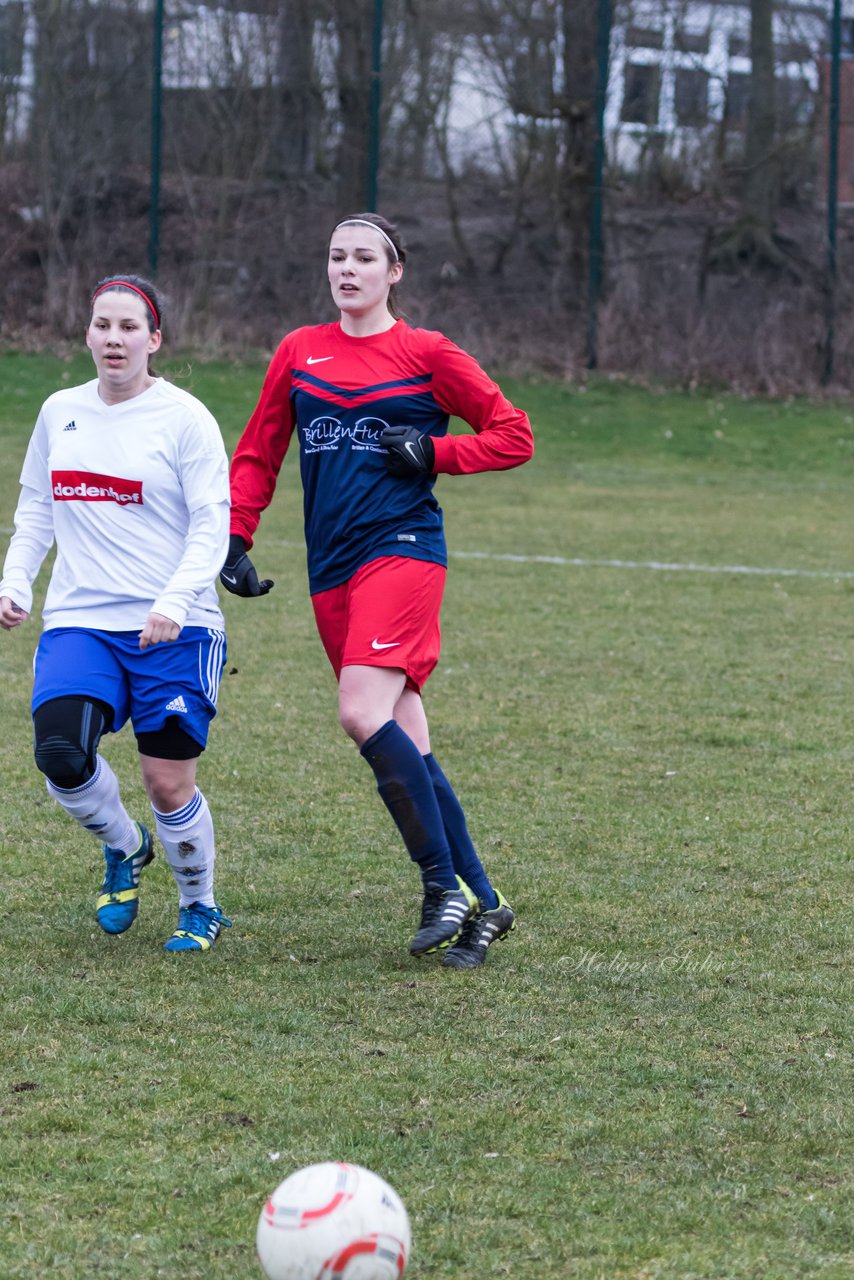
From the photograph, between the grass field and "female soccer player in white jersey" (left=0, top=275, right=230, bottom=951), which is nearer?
the grass field

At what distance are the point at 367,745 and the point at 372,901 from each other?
76cm

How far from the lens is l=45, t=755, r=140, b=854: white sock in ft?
14.6

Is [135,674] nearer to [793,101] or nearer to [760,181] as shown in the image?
[793,101]

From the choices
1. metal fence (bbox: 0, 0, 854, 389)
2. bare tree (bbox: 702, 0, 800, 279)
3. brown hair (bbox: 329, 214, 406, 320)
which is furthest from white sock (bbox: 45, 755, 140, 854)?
bare tree (bbox: 702, 0, 800, 279)

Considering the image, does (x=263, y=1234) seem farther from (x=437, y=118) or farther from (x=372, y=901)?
(x=437, y=118)

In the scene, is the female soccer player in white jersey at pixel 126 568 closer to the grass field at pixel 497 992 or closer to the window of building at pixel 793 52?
the grass field at pixel 497 992

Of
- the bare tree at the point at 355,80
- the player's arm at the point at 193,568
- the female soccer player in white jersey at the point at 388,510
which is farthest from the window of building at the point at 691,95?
the player's arm at the point at 193,568

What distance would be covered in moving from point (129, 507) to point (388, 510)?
686mm

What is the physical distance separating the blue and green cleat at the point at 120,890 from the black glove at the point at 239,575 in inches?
32.2

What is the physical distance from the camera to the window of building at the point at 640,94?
71.1 ft

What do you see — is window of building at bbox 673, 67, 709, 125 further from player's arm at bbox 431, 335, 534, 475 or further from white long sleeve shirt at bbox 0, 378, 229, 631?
white long sleeve shirt at bbox 0, 378, 229, 631

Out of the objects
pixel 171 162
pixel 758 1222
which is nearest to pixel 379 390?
pixel 758 1222

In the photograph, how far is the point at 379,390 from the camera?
4500 mm

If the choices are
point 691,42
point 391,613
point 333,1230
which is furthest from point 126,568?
point 691,42
